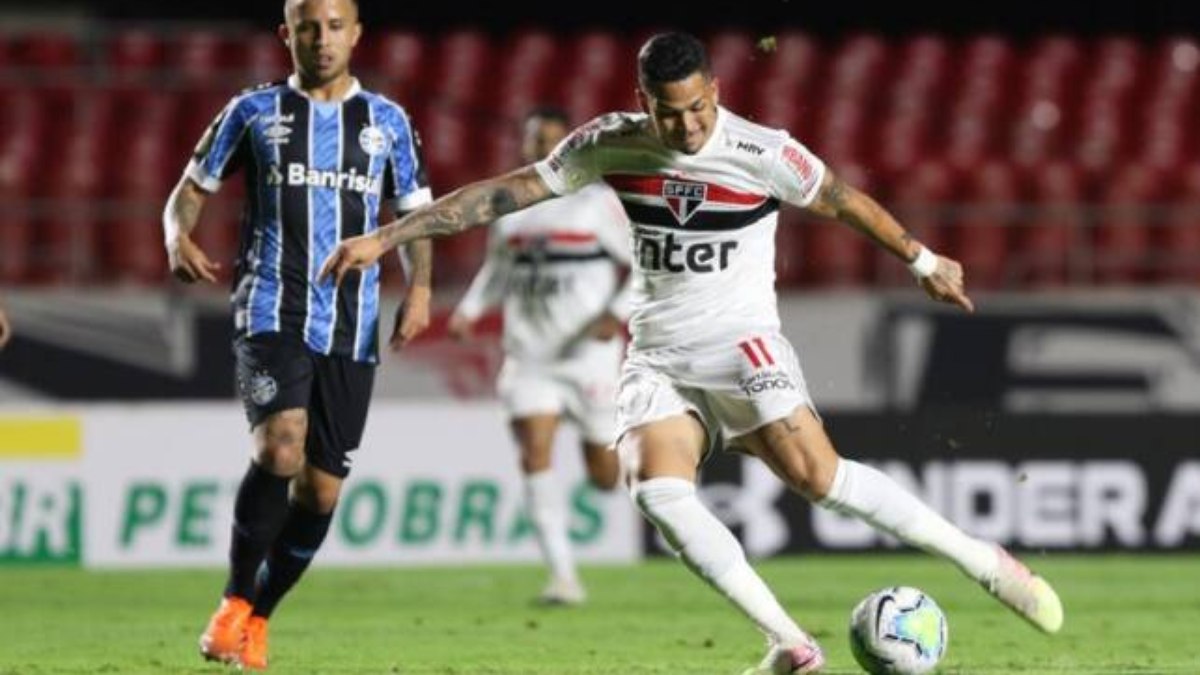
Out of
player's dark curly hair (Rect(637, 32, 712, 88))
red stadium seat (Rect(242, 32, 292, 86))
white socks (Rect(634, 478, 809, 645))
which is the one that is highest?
red stadium seat (Rect(242, 32, 292, 86))

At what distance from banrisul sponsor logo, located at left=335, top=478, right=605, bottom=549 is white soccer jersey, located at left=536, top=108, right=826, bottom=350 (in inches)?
239

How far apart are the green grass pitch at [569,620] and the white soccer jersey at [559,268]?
1.25 m

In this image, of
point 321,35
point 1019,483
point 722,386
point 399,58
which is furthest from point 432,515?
point 399,58

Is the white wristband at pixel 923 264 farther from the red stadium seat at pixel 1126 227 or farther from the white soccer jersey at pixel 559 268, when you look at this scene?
the red stadium seat at pixel 1126 227

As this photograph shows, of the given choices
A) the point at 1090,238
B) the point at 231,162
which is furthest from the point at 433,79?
the point at 231,162

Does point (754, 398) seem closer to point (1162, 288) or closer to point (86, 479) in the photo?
point (86, 479)

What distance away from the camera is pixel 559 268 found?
11648 mm

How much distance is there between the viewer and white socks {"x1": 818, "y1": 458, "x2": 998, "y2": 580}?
7348 millimetres

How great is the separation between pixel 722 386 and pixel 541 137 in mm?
3781

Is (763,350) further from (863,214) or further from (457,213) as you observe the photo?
(457,213)

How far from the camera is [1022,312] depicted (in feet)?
49.4

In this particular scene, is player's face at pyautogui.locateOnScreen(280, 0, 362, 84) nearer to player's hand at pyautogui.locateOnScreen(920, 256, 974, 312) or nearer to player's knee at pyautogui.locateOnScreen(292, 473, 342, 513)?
player's knee at pyautogui.locateOnScreen(292, 473, 342, 513)

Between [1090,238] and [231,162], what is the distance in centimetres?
1043

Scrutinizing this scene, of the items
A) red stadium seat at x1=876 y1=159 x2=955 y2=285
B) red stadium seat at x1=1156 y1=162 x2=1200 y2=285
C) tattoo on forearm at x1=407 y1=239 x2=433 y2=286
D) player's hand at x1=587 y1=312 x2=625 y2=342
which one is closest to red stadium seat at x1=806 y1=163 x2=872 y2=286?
red stadium seat at x1=876 y1=159 x2=955 y2=285
